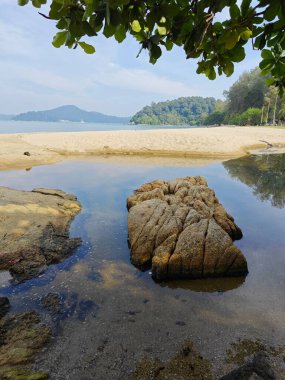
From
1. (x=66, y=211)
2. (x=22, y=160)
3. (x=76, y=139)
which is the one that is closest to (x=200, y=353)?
(x=66, y=211)

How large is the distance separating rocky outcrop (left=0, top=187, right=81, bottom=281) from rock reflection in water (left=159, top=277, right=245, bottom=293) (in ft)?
9.60

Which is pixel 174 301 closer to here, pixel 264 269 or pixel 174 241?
pixel 174 241

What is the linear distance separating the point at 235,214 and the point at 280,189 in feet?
18.2

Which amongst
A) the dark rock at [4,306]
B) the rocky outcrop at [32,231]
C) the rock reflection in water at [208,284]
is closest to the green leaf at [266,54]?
the rock reflection in water at [208,284]

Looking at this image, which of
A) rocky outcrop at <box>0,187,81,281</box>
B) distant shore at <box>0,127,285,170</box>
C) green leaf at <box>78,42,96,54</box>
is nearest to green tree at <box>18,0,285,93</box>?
green leaf at <box>78,42,96,54</box>

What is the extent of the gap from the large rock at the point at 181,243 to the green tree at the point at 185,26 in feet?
14.4

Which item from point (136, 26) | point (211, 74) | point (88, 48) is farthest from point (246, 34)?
point (88, 48)

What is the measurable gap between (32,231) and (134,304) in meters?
3.95

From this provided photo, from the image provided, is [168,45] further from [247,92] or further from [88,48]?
[247,92]

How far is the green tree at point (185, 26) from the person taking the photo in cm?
226

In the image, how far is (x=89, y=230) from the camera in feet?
31.3

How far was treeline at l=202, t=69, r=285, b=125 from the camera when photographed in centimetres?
8325

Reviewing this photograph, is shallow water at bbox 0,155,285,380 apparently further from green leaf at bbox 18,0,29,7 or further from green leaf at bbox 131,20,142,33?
green leaf at bbox 18,0,29,7

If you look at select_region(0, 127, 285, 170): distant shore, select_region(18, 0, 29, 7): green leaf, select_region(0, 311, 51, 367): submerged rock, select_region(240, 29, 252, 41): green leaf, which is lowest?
select_region(0, 311, 51, 367): submerged rock
